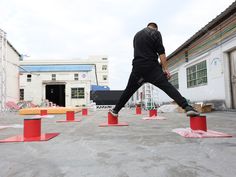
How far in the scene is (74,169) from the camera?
137 centimetres

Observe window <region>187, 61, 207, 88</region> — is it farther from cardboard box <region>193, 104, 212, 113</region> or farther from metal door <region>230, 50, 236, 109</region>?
metal door <region>230, 50, 236, 109</region>

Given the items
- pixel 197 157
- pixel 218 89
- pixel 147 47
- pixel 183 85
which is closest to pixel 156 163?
pixel 197 157

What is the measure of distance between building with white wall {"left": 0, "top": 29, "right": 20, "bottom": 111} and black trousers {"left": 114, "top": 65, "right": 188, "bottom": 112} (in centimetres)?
1322

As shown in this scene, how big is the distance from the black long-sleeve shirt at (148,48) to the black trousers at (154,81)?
0.09 m

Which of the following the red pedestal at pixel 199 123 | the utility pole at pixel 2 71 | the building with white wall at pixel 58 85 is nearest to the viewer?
the red pedestal at pixel 199 123

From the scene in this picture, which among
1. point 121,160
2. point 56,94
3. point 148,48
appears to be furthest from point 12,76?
point 121,160

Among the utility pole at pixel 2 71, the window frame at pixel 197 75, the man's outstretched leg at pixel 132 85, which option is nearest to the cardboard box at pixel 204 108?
the window frame at pixel 197 75

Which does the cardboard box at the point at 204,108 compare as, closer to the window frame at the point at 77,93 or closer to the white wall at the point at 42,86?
the white wall at the point at 42,86

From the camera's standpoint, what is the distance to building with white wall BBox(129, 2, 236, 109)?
7875mm

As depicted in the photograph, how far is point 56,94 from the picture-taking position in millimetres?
27344

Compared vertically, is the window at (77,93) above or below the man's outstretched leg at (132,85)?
above

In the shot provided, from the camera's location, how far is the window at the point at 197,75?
1003 centimetres

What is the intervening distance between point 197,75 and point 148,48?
8.36 meters

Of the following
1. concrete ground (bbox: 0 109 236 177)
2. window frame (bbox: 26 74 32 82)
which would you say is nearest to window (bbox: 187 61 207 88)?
concrete ground (bbox: 0 109 236 177)
